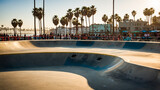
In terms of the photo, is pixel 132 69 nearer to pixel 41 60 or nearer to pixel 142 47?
pixel 41 60

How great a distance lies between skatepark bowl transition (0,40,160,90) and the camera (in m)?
8.15

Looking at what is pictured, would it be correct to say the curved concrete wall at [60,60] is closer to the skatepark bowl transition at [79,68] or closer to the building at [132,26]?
the skatepark bowl transition at [79,68]

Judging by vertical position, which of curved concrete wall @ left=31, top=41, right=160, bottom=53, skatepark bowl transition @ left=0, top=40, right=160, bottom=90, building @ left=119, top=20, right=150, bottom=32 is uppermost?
building @ left=119, top=20, right=150, bottom=32

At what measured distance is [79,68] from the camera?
13.4m

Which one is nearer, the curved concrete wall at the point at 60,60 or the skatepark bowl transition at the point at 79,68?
the skatepark bowl transition at the point at 79,68

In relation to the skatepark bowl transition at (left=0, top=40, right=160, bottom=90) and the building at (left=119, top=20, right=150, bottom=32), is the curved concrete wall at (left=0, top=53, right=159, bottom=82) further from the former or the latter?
the building at (left=119, top=20, right=150, bottom=32)

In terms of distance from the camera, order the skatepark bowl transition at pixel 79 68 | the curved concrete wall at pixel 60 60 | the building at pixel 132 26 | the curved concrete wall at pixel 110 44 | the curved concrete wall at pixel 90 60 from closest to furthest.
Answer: the skatepark bowl transition at pixel 79 68, the curved concrete wall at pixel 90 60, the curved concrete wall at pixel 60 60, the curved concrete wall at pixel 110 44, the building at pixel 132 26

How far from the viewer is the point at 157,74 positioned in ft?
24.2

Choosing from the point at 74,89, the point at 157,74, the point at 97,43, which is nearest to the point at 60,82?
the point at 74,89

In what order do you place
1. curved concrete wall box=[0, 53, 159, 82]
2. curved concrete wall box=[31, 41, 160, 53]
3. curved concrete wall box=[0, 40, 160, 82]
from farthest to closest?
curved concrete wall box=[31, 41, 160, 53] < curved concrete wall box=[0, 53, 159, 82] < curved concrete wall box=[0, 40, 160, 82]

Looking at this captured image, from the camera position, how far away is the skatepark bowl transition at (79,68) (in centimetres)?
815

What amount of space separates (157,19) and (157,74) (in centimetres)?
11807

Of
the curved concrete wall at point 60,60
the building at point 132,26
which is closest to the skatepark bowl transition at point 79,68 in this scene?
the curved concrete wall at point 60,60

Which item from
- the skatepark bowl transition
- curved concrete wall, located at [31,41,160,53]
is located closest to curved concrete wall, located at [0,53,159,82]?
the skatepark bowl transition
